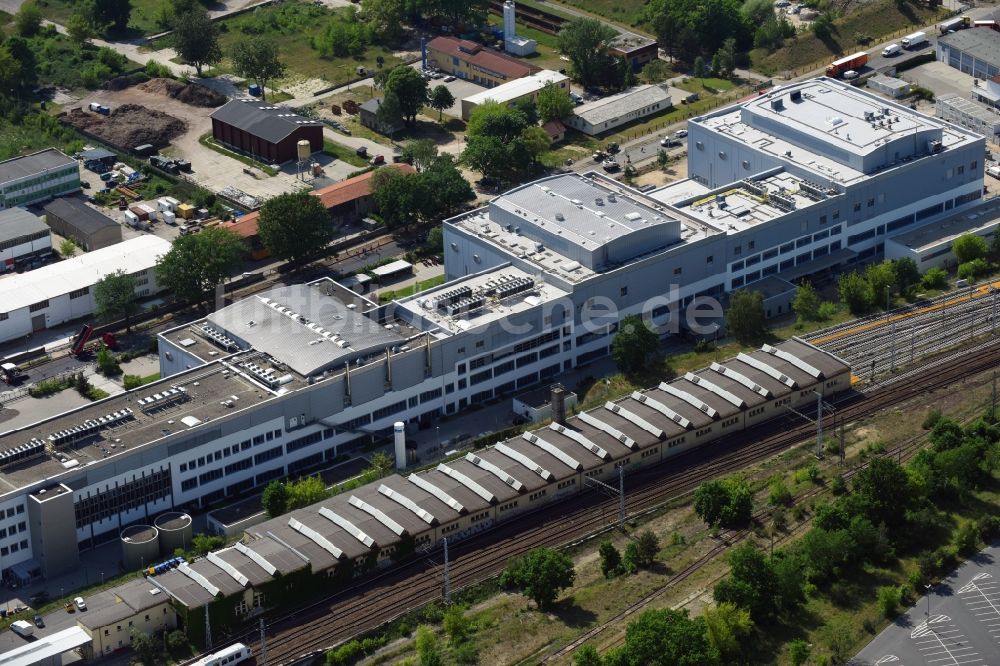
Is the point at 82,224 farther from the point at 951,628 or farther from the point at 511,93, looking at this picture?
the point at 951,628

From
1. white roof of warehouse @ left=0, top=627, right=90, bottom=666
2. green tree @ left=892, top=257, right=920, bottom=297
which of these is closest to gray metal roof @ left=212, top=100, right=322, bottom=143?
green tree @ left=892, top=257, right=920, bottom=297

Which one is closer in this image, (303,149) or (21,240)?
(21,240)

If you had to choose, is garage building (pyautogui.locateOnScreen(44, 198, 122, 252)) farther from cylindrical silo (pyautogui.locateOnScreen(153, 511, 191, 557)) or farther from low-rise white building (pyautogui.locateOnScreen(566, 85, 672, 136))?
low-rise white building (pyautogui.locateOnScreen(566, 85, 672, 136))

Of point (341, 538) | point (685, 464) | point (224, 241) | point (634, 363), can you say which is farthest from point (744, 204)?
point (341, 538)

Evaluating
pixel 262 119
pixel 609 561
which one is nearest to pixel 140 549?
pixel 609 561

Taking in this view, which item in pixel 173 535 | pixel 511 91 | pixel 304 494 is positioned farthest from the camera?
pixel 511 91

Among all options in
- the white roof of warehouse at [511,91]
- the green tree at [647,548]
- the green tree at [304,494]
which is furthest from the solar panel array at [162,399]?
the white roof of warehouse at [511,91]
